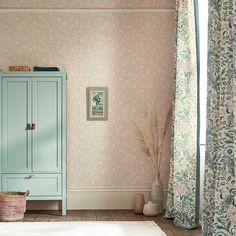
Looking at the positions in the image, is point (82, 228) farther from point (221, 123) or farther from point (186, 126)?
point (221, 123)

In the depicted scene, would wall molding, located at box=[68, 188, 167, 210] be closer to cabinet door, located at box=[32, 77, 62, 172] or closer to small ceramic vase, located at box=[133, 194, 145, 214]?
small ceramic vase, located at box=[133, 194, 145, 214]

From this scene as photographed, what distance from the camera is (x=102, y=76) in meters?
6.17

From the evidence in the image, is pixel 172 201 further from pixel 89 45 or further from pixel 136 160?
pixel 89 45

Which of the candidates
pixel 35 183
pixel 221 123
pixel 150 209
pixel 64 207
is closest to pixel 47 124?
pixel 35 183

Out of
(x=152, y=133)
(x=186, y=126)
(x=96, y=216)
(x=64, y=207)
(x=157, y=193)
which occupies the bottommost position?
(x=96, y=216)

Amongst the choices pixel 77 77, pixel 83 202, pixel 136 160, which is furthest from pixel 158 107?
pixel 83 202

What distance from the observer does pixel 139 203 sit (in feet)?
19.2

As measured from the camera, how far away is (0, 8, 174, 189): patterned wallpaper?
6141mm

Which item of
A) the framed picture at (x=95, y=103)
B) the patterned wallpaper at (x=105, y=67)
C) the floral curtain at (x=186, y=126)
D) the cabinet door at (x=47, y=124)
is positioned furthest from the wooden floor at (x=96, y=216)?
the framed picture at (x=95, y=103)

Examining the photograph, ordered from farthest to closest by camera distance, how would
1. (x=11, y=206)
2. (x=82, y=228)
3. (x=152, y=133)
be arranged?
(x=152, y=133) < (x=11, y=206) < (x=82, y=228)

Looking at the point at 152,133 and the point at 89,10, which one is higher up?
the point at 89,10

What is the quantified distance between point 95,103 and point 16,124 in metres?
1.09

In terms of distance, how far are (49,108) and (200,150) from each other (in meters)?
1.86

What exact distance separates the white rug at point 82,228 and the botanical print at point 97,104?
1513 mm
